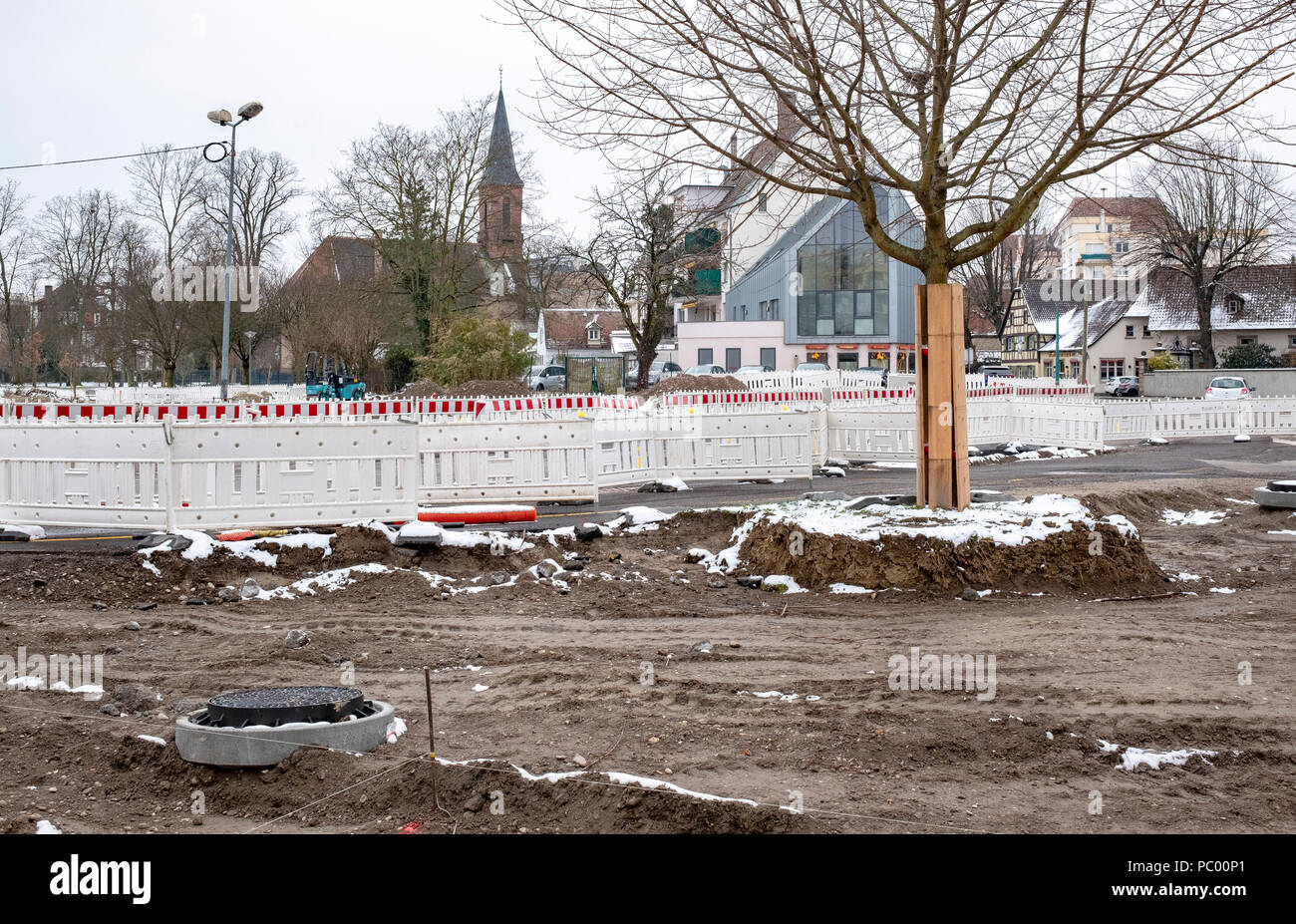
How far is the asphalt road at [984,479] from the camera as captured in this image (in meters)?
13.6

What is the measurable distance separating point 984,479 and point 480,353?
79.2ft

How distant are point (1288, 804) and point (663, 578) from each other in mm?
6866

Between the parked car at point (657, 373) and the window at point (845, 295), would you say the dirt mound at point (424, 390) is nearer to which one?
the parked car at point (657, 373)

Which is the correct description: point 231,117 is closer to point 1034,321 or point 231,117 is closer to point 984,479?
point 984,479

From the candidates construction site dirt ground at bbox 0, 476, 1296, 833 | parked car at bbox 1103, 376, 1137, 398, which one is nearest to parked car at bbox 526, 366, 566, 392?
parked car at bbox 1103, 376, 1137, 398

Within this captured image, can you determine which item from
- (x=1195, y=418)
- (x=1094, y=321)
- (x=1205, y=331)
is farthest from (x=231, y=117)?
(x=1094, y=321)

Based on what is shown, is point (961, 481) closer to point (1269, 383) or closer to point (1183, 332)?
point (1269, 383)

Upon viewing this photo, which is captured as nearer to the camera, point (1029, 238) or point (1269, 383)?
point (1269, 383)

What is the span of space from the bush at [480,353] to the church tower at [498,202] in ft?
23.8

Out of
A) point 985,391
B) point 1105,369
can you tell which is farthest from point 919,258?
point 1105,369

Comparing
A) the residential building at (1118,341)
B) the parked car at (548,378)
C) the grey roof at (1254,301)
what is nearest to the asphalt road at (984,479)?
the parked car at (548,378)

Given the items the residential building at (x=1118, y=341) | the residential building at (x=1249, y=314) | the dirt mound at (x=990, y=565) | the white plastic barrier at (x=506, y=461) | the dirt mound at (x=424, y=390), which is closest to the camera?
the dirt mound at (x=990, y=565)

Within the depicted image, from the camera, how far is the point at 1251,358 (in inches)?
2527
